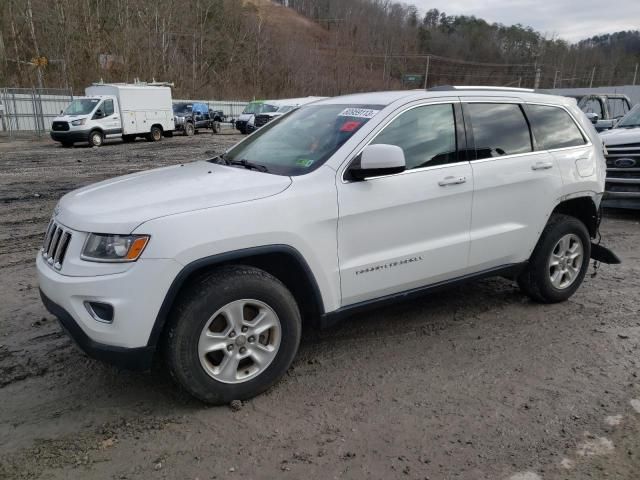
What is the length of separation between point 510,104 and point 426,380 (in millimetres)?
2387

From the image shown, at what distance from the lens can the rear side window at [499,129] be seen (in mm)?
4027

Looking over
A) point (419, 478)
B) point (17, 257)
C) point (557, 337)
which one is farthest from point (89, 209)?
point (17, 257)

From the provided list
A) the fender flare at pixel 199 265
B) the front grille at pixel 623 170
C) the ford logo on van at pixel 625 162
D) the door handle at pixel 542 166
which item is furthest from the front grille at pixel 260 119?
the fender flare at pixel 199 265

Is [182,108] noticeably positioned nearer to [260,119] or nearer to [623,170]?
[260,119]

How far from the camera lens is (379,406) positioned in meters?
3.15

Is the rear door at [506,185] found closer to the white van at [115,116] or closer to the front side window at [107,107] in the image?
the white van at [115,116]

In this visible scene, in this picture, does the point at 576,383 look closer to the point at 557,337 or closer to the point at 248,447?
the point at 557,337

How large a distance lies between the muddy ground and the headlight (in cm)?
97

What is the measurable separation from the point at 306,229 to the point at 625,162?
7.16 m

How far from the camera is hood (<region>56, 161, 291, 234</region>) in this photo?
283 centimetres

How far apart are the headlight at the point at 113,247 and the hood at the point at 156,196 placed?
4 cm

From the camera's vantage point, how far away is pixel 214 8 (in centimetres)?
7088

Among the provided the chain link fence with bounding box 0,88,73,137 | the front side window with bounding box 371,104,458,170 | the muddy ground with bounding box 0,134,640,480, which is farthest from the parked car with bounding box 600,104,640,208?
the chain link fence with bounding box 0,88,73,137

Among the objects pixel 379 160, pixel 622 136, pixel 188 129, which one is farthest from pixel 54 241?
pixel 188 129
